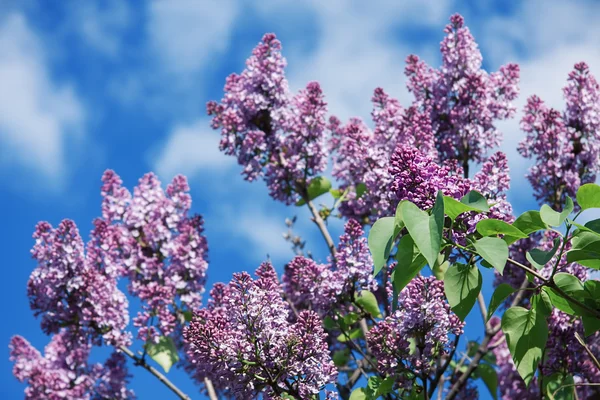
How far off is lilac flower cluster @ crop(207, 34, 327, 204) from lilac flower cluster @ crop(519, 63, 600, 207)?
1411 millimetres

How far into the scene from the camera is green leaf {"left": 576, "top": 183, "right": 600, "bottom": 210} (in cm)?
181

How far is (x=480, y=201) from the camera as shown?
5.75 ft

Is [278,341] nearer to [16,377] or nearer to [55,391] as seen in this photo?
[55,391]

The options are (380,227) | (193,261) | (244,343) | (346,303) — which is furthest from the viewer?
(193,261)

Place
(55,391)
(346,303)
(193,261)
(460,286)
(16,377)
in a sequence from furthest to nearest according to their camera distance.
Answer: (16,377), (55,391), (193,261), (346,303), (460,286)

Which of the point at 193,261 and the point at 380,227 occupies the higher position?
the point at 193,261

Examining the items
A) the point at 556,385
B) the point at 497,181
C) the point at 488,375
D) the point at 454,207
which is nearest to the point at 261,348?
the point at 454,207

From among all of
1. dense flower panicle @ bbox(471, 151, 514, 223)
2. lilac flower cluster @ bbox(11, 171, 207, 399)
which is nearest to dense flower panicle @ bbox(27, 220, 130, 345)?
lilac flower cluster @ bbox(11, 171, 207, 399)

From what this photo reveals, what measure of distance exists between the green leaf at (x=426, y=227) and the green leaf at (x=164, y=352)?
291 centimetres

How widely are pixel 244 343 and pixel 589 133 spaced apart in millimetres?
3051

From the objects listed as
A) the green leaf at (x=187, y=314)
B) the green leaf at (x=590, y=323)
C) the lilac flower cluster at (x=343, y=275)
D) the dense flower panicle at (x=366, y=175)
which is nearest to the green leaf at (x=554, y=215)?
the green leaf at (x=590, y=323)

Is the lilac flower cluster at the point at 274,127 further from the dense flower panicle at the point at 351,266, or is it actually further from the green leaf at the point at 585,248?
the green leaf at the point at 585,248

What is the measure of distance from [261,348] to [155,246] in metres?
2.32

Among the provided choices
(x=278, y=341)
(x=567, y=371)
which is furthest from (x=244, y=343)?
(x=567, y=371)
